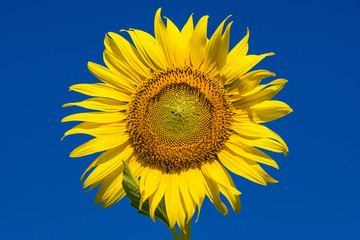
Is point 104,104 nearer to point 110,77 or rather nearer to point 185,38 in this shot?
point 110,77

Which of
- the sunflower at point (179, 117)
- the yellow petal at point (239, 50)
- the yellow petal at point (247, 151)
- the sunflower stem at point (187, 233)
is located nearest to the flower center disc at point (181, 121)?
the sunflower at point (179, 117)

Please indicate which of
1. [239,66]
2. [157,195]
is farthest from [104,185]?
[239,66]

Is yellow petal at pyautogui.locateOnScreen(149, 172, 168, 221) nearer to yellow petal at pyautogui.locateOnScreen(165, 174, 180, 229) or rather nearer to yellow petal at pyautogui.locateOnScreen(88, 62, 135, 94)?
yellow petal at pyautogui.locateOnScreen(165, 174, 180, 229)

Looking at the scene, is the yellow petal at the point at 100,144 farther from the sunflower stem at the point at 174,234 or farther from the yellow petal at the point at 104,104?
the sunflower stem at the point at 174,234

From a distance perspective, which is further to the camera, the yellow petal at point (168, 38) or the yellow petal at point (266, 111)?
the yellow petal at point (168, 38)

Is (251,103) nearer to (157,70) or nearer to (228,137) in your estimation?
(228,137)

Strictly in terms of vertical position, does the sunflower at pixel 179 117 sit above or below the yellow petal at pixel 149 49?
below
